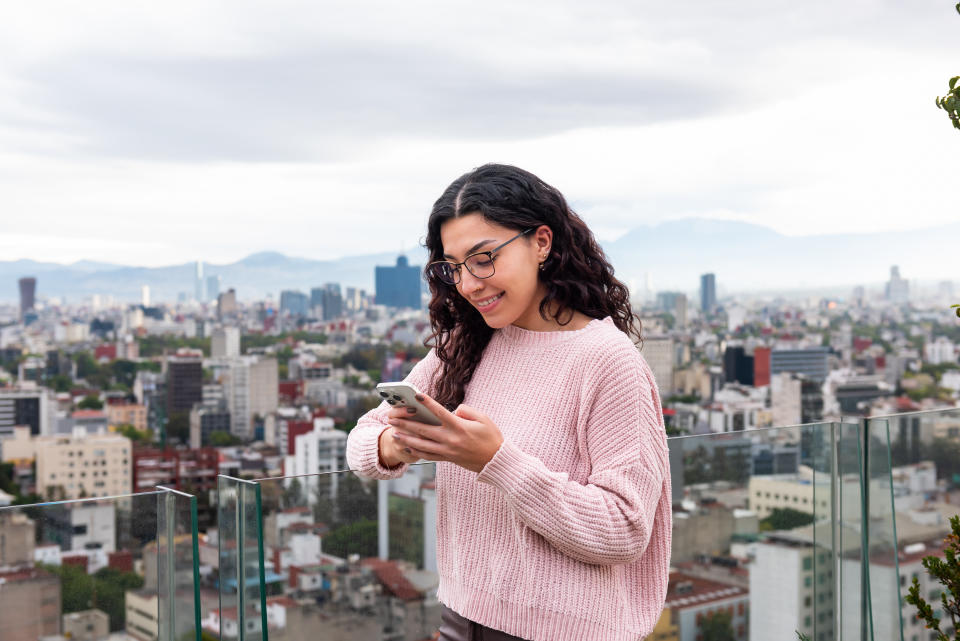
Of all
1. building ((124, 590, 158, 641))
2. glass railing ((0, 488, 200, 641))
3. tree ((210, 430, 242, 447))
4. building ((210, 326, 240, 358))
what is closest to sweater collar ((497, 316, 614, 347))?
glass railing ((0, 488, 200, 641))

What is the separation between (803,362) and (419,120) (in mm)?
27729

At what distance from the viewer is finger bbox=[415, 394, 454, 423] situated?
938 millimetres

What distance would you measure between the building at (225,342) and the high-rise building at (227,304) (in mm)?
2114

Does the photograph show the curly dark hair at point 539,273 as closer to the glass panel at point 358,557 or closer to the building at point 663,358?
the glass panel at point 358,557

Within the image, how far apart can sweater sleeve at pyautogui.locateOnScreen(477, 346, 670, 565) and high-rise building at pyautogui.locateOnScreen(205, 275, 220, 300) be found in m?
51.6

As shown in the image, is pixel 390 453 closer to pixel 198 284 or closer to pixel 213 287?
pixel 213 287

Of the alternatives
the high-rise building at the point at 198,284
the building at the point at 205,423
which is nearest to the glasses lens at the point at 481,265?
the building at the point at 205,423

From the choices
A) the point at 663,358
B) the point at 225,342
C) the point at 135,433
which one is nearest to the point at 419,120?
the point at 225,342

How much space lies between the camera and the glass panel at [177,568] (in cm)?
154

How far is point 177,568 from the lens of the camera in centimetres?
156

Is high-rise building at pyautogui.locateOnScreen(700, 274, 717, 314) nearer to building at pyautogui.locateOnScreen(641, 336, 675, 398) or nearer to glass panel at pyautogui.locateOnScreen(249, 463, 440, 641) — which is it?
building at pyautogui.locateOnScreen(641, 336, 675, 398)

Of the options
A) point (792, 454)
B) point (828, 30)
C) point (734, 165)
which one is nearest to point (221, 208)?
point (734, 165)

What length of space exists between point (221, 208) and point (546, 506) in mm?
60537

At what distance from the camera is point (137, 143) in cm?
5434
